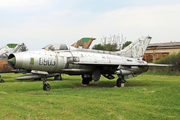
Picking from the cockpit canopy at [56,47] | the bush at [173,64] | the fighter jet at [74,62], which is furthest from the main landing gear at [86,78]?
the bush at [173,64]

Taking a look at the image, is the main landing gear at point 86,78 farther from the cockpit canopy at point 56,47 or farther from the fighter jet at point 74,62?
the cockpit canopy at point 56,47

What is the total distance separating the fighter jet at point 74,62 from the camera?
10.5m

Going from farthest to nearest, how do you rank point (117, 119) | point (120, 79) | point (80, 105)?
point (120, 79), point (80, 105), point (117, 119)

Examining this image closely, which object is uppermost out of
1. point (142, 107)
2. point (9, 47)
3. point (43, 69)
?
point (9, 47)

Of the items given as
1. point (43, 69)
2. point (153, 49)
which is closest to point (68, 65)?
point (43, 69)

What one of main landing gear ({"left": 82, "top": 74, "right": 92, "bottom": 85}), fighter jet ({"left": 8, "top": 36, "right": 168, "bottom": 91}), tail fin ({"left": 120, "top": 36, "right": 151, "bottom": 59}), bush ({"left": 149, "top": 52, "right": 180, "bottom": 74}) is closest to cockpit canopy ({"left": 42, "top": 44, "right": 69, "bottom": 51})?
fighter jet ({"left": 8, "top": 36, "right": 168, "bottom": 91})

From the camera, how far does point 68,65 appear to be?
1218 centimetres

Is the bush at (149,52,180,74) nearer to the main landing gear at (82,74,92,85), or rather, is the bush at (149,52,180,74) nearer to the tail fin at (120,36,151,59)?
the tail fin at (120,36,151,59)

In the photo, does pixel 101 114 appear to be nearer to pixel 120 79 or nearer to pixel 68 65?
pixel 68 65

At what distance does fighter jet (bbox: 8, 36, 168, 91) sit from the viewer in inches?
414

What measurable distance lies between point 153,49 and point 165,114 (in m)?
38.6

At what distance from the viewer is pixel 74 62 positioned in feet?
40.3

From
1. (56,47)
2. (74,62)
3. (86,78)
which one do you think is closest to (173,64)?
(86,78)

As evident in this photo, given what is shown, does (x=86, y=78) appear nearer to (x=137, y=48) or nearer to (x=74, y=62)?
(x=74, y=62)
